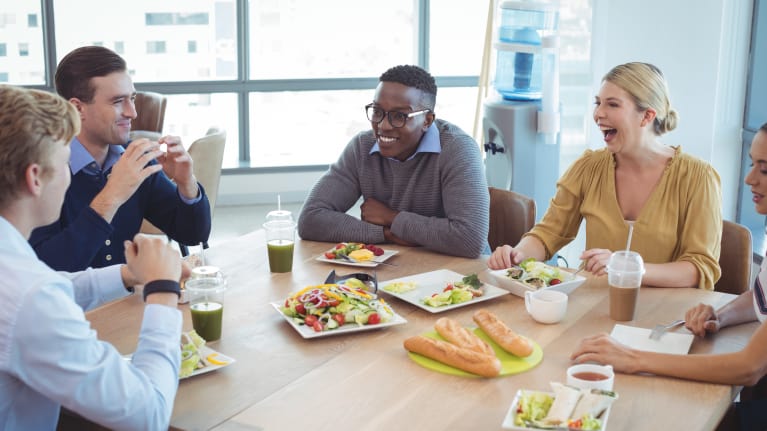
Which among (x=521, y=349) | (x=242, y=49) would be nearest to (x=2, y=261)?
(x=521, y=349)

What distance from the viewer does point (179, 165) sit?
9.25ft

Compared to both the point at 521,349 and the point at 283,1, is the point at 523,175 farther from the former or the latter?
the point at 283,1

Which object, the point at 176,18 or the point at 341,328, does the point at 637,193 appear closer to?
the point at 341,328

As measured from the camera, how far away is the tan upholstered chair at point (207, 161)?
13.9 ft

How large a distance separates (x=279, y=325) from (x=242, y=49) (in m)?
4.74

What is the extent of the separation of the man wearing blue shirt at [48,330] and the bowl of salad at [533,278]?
3.51 ft

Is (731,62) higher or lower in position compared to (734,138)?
higher

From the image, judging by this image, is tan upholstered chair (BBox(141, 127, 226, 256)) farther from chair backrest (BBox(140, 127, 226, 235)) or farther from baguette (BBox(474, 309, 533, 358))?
baguette (BBox(474, 309, 533, 358))

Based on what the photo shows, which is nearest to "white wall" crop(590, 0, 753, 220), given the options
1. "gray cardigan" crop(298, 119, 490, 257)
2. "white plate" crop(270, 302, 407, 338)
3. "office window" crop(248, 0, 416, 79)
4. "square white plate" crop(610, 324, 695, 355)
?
"gray cardigan" crop(298, 119, 490, 257)

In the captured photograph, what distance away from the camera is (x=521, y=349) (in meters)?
2.04

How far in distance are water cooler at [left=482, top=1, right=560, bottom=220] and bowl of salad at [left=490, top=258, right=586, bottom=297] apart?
1874 millimetres

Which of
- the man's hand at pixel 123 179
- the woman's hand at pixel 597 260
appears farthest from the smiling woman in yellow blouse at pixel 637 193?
the man's hand at pixel 123 179

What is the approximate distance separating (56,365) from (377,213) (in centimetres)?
169

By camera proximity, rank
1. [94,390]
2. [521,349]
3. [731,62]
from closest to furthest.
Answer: [94,390], [521,349], [731,62]
